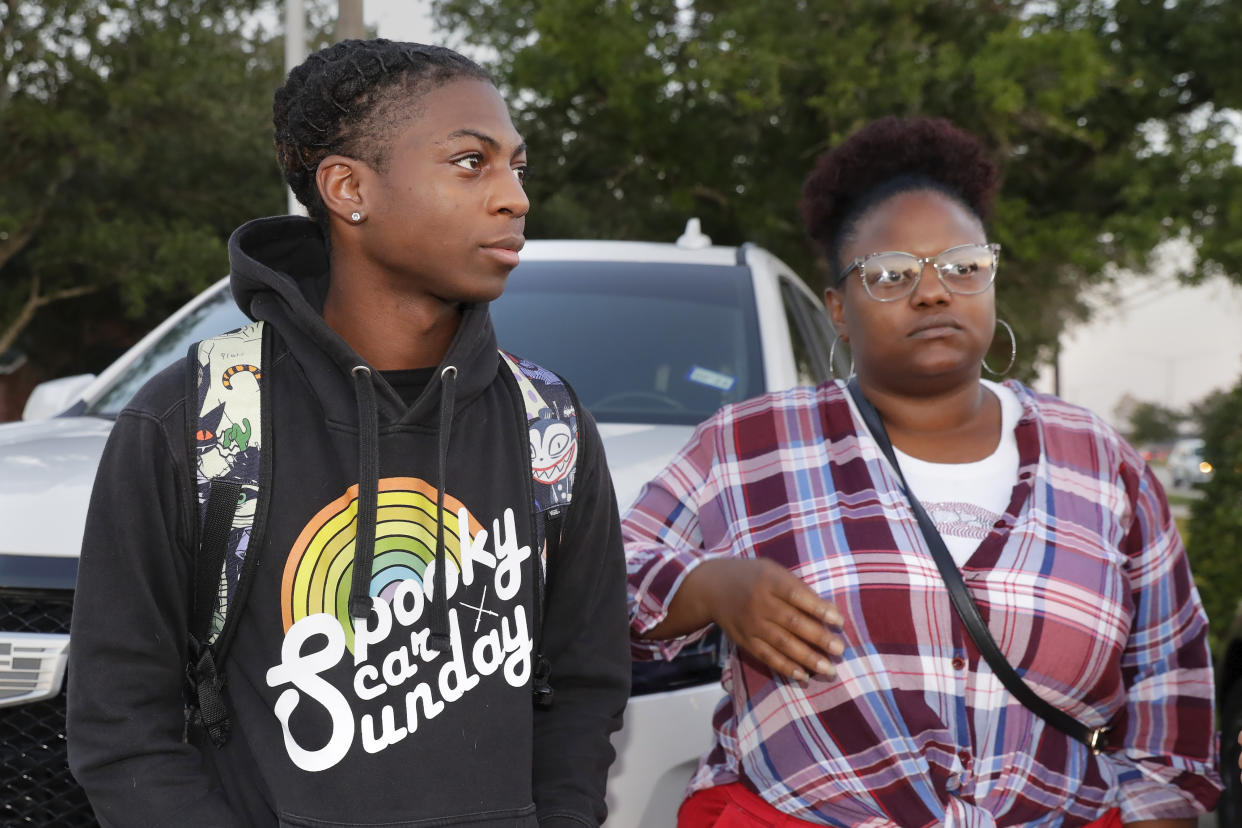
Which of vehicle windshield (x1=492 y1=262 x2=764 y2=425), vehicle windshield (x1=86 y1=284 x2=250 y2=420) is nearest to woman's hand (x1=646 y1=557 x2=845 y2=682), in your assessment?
vehicle windshield (x1=492 y1=262 x2=764 y2=425)

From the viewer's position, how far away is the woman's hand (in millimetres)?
2018

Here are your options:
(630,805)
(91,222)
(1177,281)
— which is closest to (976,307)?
(630,805)

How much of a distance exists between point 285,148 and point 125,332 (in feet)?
85.3

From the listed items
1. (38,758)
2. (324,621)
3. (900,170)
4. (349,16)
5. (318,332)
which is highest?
(349,16)

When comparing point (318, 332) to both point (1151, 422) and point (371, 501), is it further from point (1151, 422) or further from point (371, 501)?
point (1151, 422)

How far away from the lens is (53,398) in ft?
13.1

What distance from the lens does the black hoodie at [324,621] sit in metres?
1.62

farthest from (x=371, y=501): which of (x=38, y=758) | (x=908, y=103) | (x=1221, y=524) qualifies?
(x=908, y=103)

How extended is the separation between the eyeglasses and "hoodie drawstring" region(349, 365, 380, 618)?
1.03 metres

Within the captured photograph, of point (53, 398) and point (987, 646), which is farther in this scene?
point (53, 398)

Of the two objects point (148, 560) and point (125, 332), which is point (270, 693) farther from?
point (125, 332)

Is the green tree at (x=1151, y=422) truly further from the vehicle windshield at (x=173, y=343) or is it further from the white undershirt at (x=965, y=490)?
the white undershirt at (x=965, y=490)

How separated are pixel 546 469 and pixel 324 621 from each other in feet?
1.20

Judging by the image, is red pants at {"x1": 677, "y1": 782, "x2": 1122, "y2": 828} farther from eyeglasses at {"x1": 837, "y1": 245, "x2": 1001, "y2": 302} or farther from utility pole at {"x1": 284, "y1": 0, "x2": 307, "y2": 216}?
utility pole at {"x1": 284, "y1": 0, "x2": 307, "y2": 216}
